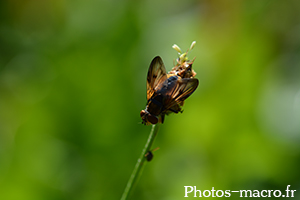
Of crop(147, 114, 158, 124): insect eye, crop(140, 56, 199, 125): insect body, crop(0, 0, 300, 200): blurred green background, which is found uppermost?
crop(0, 0, 300, 200): blurred green background

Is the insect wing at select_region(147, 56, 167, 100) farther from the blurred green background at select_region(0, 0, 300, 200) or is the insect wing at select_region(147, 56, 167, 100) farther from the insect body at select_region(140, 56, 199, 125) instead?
the blurred green background at select_region(0, 0, 300, 200)

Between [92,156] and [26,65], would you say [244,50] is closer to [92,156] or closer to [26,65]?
[92,156]

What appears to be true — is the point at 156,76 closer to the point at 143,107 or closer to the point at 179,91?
the point at 179,91

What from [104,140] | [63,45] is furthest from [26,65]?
[104,140]

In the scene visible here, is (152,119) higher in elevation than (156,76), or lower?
lower

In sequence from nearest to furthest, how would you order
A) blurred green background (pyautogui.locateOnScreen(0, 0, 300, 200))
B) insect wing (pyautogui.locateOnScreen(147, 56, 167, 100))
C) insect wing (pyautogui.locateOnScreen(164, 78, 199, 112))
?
insect wing (pyautogui.locateOnScreen(164, 78, 199, 112)), insect wing (pyautogui.locateOnScreen(147, 56, 167, 100)), blurred green background (pyautogui.locateOnScreen(0, 0, 300, 200))

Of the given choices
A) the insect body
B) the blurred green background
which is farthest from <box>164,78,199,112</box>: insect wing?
the blurred green background

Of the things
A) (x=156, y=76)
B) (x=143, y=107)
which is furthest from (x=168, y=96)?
(x=143, y=107)
